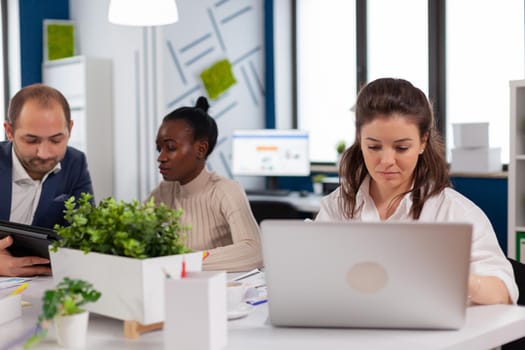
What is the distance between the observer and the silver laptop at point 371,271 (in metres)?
1.32

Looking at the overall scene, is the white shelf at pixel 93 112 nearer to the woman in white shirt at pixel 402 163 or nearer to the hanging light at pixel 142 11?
the hanging light at pixel 142 11

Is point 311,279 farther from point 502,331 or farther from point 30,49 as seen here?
point 30,49

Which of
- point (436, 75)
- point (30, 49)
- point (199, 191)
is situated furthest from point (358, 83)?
point (199, 191)

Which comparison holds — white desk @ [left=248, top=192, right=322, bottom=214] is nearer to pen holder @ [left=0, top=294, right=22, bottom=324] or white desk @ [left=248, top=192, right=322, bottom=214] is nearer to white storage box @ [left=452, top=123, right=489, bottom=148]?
white storage box @ [left=452, top=123, right=489, bottom=148]

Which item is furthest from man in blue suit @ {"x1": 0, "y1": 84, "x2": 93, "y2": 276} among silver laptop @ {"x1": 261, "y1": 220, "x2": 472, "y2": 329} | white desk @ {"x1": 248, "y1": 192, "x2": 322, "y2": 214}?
white desk @ {"x1": 248, "y1": 192, "x2": 322, "y2": 214}

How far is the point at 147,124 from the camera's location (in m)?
4.92

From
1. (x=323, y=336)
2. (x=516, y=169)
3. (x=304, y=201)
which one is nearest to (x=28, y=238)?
(x=323, y=336)

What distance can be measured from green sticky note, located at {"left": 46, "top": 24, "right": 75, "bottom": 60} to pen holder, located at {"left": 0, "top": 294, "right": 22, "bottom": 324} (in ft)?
13.5

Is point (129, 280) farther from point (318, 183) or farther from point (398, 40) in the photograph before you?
point (398, 40)

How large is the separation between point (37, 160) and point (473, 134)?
2.76 m

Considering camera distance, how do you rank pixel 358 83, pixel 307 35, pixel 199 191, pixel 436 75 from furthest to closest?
pixel 307 35 → pixel 358 83 → pixel 436 75 → pixel 199 191

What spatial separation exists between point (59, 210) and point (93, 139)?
2.66 meters

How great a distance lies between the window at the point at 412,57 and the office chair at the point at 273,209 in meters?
1.20

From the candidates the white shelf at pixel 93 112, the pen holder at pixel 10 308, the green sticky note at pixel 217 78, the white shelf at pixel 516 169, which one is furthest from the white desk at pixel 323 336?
the green sticky note at pixel 217 78
